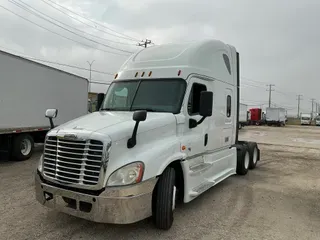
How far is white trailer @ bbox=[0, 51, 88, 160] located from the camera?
965cm

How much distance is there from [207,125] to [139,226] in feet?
8.13

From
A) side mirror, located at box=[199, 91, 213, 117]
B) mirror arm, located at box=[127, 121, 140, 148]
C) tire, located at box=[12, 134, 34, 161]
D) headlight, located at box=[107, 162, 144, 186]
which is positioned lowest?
tire, located at box=[12, 134, 34, 161]

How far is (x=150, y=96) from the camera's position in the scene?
5352mm


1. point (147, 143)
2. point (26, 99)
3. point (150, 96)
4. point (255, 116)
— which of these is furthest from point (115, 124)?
point (255, 116)

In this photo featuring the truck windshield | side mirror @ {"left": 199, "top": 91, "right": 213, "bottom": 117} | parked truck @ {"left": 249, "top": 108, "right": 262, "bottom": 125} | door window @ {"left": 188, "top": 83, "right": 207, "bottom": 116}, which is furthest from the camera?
parked truck @ {"left": 249, "top": 108, "right": 262, "bottom": 125}

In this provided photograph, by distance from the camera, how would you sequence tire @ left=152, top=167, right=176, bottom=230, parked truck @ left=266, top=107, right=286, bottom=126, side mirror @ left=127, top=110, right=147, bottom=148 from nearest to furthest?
side mirror @ left=127, top=110, right=147, bottom=148 < tire @ left=152, top=167, right=176, bottom=230 < parked truck @ left=266, top=107, right=286, bottom=126

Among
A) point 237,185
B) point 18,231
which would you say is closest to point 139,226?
point 18,231

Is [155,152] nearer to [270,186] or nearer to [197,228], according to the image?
[197,228]

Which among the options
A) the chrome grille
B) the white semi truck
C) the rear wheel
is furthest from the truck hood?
the rear wheel

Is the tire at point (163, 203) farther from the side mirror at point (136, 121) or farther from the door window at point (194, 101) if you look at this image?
the door window at point (194, 101)

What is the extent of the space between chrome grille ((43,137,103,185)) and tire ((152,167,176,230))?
3.40ft

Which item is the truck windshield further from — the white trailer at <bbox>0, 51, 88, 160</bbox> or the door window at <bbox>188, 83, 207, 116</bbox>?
the white trailer at <bbox>0, 51, 88, 160</bbox>

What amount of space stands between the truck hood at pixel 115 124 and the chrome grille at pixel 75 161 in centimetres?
19

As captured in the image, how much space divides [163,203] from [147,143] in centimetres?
92
